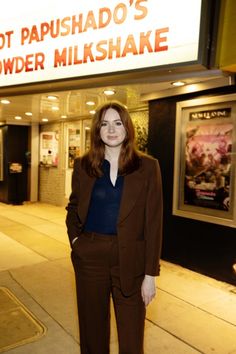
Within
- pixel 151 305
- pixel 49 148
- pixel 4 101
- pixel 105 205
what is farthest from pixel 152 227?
pixel 49 148

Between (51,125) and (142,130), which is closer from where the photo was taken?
(142,130)

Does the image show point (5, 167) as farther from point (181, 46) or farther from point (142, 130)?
point (181, 46)

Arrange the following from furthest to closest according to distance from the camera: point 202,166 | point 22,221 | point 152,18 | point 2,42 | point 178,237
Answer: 1. point 22,221
2. point 178,237
3. point 202,166
4. point 2,42
5. point 152,18

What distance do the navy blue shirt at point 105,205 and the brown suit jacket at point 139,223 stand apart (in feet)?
0.13

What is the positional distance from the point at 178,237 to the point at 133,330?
9.62 feet

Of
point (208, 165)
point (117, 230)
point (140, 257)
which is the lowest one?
point (140, 257)

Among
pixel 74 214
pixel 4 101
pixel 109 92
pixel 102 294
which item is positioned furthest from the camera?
pixel 4 101

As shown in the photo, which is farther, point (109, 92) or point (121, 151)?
point (109, 92)

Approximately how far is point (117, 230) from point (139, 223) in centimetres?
14

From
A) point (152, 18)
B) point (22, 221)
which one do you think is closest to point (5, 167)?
point (22, 221)

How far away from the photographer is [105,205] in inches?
76.8

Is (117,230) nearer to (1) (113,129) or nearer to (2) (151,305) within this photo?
(1) (113,129)

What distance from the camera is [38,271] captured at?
4.51 meters

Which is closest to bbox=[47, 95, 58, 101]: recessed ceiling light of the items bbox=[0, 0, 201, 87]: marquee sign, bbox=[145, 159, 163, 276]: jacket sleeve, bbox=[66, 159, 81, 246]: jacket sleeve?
bbox=[0, 0, 201, 87]: marquee sign
